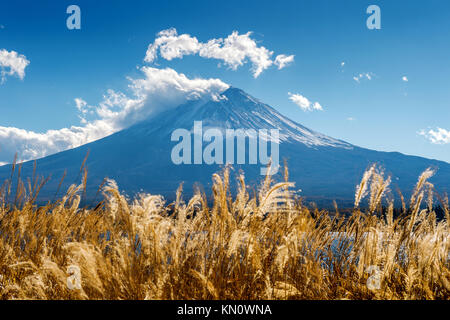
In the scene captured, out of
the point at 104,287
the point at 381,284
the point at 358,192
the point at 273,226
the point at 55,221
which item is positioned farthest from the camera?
the point at 55,221

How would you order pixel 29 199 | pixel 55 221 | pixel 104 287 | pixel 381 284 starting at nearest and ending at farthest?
pixel 104 287, pixel 381 284, pixel 55 221, pixel 29 199

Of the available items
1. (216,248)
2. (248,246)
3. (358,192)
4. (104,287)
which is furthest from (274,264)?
(104,287)

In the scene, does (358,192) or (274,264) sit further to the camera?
(358,192)

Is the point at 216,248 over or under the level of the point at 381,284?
over

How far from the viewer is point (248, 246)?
6.58 feet

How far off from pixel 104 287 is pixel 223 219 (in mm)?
844

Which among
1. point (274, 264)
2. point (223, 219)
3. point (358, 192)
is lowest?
point (274, 264)

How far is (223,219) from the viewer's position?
78.7 inches

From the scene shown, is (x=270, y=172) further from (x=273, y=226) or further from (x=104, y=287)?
(x=104, y=287)
